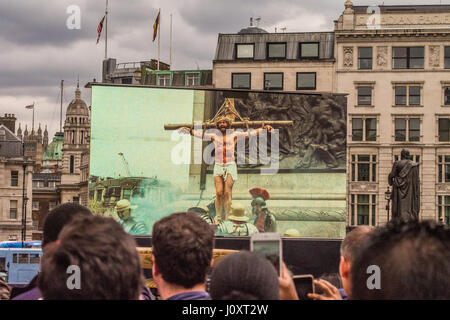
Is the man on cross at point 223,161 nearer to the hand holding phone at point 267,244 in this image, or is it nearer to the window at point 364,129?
the window at point 364,129

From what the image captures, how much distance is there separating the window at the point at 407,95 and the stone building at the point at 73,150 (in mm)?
64635

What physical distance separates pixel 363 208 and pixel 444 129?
25.7 feet

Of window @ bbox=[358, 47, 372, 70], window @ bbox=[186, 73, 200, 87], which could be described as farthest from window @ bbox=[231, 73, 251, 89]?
window @ bbox=[358, 47, 372, 70]

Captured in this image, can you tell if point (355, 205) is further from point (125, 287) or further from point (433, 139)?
point (125, 287)

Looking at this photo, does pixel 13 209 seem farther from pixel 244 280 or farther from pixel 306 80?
pixel 244 280

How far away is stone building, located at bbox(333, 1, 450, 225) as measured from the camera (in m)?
54.0

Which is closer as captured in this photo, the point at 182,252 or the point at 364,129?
the point at 182,252

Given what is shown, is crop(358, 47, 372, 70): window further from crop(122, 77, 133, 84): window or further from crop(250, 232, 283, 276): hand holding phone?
crop(250, 232, 283, 276): hand holding phone

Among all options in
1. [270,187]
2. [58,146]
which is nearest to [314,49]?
[270,187]

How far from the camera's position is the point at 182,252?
5.00 metres

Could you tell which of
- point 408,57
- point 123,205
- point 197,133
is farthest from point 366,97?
point 123,205

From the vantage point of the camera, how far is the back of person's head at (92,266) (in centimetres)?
375
